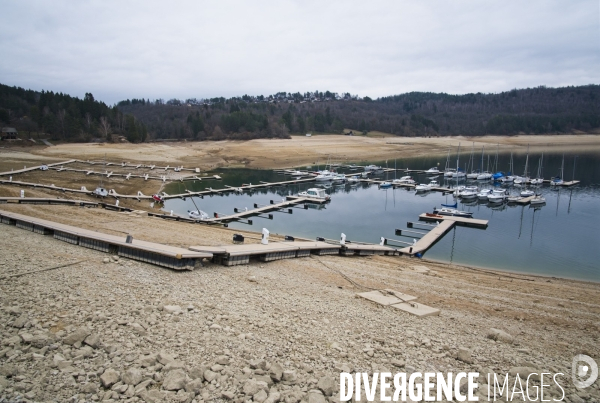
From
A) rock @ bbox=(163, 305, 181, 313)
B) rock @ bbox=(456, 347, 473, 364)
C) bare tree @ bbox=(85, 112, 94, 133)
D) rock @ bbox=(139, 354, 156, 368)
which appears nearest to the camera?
rock @ bbox=(139, 354, 156, 368)

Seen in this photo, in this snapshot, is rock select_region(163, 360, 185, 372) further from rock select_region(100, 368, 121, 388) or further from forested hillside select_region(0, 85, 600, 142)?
forested hillside select_region(0, 85, 600, 142)

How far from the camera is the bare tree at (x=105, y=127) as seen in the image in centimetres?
8875

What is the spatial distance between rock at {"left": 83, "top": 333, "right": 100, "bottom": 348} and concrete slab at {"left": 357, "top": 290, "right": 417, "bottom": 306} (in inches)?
304

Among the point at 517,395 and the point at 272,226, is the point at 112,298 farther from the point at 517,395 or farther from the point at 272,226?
the point at 272,226

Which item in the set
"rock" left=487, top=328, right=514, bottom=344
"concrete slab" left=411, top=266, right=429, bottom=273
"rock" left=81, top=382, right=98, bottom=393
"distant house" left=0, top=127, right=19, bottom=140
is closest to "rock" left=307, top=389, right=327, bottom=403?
"rock" left=81, top=382, right=98, bottom=393

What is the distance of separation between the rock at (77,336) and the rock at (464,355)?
7.93 metres

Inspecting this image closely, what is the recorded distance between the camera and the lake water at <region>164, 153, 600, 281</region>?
93.1 ft

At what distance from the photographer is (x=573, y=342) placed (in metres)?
11.3

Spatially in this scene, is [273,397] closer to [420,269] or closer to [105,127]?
[420,269]

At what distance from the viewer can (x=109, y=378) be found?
23.2 feet

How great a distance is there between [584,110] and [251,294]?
8919 inches

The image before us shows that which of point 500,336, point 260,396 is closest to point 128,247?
point 260,396

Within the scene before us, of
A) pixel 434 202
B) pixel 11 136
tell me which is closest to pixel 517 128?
pixel 434 202

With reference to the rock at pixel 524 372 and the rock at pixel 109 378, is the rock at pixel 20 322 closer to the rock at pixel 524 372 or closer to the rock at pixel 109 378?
the rock at pixel 109 378
